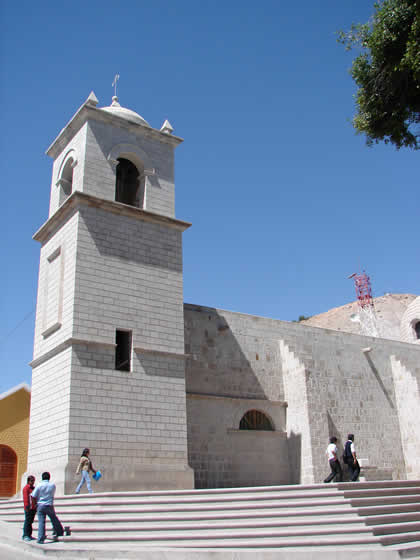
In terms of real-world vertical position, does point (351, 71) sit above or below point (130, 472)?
above

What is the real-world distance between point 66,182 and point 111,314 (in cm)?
522

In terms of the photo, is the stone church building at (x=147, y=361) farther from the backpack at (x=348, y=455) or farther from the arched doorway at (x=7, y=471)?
the arched doorway at (x=7, y=471)

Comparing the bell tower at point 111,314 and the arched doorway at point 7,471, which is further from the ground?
the bell tower at point 111,314

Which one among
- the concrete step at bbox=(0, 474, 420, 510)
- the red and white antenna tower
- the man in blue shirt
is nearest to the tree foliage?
the concrete step at bbox=(0, 474, 420, 510)


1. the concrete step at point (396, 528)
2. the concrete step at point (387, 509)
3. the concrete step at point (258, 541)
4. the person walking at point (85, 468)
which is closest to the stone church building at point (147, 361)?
the person walking at point (85, 468)

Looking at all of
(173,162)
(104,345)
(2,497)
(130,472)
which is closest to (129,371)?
(104,345)

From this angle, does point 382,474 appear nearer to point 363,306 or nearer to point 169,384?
point 169,384

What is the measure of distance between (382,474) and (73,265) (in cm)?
1186

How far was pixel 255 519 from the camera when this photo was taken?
29.7ft

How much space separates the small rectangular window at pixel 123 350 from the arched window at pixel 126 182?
488 centimetres

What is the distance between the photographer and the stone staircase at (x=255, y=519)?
8156mm

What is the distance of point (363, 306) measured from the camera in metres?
51.0

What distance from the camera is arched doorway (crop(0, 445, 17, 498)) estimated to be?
19.8 meters

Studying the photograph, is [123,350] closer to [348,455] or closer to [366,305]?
[348,455]
